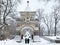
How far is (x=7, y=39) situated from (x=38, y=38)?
1.30 meters

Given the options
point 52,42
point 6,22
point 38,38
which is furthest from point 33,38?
point 6,22

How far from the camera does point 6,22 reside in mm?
8602

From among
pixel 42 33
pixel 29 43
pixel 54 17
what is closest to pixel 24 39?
pixel 29 43

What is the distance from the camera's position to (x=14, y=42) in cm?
842

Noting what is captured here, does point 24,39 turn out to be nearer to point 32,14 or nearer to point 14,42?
point 14,42

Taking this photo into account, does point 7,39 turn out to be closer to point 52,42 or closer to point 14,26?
point 14,26

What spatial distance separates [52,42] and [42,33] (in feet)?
1.90

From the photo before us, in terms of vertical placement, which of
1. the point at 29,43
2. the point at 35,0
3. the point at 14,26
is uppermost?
the point at 35,0

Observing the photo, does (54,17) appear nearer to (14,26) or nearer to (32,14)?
(32,14)

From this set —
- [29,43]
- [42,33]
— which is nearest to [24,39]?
[29,43]

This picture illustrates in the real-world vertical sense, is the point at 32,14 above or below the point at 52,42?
above

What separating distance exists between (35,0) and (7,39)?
80.4 inches

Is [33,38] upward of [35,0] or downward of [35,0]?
downward

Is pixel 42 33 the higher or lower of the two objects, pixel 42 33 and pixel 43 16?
the lower
